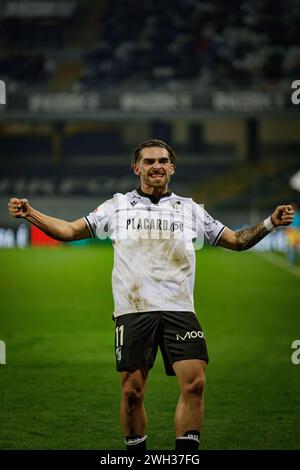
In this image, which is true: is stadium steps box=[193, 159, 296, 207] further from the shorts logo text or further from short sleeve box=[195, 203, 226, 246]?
the shorts logo text

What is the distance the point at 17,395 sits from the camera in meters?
9.46

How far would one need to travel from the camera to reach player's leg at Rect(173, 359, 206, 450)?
5.92 meters

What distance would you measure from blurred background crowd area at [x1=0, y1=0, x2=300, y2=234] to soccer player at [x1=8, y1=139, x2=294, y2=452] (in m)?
35.0

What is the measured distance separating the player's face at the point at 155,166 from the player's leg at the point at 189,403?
1.05m

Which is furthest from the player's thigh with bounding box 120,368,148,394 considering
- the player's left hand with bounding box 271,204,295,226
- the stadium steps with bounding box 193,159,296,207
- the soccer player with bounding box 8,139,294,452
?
the stadium steps with bounding box 193,159,296,207

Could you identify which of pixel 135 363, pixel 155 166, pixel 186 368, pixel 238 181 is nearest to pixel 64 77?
pixel 238 181

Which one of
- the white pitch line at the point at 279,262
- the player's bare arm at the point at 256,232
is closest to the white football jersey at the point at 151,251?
the player's bare arm at the point at 256,232

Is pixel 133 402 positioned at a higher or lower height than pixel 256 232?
lower

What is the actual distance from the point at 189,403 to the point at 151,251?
90cm

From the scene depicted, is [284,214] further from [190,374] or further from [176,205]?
[190,374]

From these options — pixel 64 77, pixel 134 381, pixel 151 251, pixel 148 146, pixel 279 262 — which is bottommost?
pixel 134 381

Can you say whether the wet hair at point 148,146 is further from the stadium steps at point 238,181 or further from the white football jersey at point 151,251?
the stadium steps at point 238,181

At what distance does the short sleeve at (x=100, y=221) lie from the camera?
246 inches

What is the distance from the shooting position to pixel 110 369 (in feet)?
36.8
